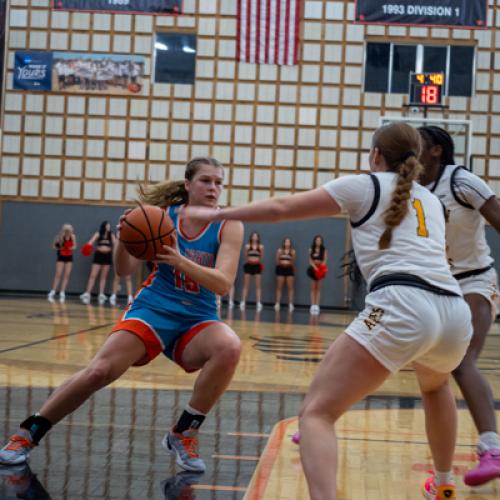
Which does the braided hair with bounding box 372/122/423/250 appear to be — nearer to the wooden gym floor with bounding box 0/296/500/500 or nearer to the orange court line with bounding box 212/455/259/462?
the wooden gym floor with bounding box 0/296/500/500

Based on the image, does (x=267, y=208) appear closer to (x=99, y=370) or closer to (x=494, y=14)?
(x=99, y=370)

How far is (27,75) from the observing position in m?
22.5

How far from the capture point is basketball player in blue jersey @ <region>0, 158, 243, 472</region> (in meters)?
4.51

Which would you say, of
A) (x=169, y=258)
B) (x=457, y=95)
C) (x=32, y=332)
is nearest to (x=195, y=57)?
(x=457, y=95)

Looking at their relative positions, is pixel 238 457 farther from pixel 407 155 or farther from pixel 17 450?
pixel 407 155

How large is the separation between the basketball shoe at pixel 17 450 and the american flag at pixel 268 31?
18348 mm

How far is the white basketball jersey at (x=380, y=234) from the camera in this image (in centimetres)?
341

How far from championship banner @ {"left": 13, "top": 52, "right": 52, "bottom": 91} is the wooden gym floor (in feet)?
44.3

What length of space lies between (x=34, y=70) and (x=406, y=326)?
20459mm

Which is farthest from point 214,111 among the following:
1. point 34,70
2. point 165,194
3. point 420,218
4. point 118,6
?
point 420,218

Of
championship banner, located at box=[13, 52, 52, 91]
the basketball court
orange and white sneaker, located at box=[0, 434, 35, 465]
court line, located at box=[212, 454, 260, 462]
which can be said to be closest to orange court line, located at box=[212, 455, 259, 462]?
court line, located at box=[212, 454, 260, 462]

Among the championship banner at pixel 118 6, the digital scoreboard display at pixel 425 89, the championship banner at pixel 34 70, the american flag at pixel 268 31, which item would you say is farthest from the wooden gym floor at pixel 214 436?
A: the championship banner at pixel 34 70

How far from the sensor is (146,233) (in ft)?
14.4

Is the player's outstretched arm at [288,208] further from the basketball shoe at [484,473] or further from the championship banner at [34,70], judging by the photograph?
the championship banner at [34,70]
